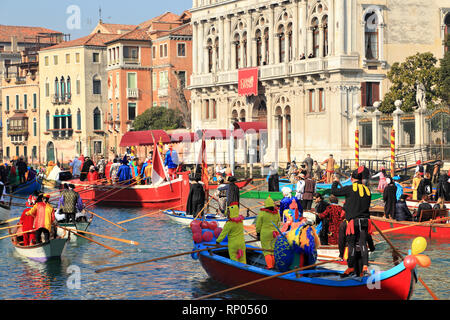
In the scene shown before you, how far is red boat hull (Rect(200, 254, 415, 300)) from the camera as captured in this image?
14.9 m

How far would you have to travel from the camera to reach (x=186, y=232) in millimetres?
27953

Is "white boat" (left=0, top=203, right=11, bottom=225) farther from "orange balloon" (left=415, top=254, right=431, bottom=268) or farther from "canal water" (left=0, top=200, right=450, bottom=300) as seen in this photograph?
"orange balloon" (left=415, top=254, right=431, bottom=268)

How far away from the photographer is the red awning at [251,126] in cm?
5805

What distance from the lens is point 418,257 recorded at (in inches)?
541

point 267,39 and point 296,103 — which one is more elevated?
point 267,39

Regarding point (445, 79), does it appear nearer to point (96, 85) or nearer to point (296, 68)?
point (296, 68)

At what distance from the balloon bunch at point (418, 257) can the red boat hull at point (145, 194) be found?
20.2 metres

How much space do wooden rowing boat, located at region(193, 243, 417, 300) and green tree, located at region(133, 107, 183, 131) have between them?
55.7 m

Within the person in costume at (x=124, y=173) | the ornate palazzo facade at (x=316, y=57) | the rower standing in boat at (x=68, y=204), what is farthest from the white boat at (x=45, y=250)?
the ornate palazzo facade at (x=316, y=57)

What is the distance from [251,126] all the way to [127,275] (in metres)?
38.9

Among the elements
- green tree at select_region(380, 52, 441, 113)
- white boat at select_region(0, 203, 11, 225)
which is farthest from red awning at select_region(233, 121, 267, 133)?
white boat at select_region(0, 203, 11, 225)
